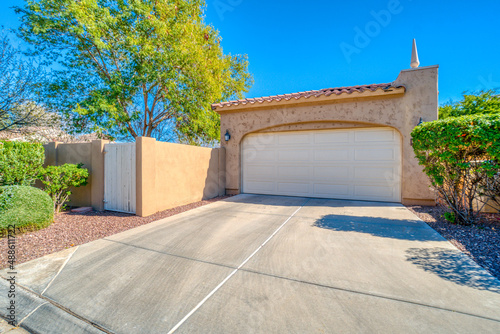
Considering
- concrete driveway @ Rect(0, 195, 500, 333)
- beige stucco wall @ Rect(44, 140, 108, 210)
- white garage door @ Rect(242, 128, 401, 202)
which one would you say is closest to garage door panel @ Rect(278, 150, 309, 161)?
white garage door @ Rect(242, 128, 401, 202)

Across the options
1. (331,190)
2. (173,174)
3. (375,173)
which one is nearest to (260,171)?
(331,190)

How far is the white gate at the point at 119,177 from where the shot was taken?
5.74 m

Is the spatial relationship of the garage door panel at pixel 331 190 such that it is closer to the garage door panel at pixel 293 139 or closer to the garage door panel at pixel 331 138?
the garage door panel at pixel 331 138

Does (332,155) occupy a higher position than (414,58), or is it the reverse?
(414,58)

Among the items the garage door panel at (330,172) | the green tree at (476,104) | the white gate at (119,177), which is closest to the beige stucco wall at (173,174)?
the white gate at (119,177)

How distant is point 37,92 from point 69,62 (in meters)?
2.05

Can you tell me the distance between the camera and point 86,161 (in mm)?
6496

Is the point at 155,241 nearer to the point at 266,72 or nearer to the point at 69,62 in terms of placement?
the point at 69,62

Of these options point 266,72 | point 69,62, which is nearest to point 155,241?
point 69,62

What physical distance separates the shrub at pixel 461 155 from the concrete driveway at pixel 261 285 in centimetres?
116

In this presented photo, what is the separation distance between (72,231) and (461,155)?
775 centimetres

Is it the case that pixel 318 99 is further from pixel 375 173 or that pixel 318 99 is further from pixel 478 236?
pixel 478 236

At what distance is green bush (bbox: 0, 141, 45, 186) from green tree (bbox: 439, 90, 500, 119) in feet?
59.3

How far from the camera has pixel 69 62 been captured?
420 inches
